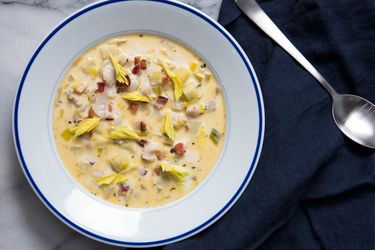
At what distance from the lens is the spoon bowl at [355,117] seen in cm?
230

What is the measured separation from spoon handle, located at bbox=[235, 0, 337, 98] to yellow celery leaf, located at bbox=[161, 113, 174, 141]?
0.66 metres

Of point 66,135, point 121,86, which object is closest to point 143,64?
point 121,86

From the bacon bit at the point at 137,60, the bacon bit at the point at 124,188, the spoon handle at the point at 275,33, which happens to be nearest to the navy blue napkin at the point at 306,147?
the spoon handle at the point at 275,33

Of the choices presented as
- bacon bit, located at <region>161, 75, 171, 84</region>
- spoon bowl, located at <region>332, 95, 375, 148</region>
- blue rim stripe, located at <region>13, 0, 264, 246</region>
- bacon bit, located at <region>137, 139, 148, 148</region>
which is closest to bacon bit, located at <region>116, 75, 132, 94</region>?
bacon bit, located at <region>161, 75, 171, 84</region>

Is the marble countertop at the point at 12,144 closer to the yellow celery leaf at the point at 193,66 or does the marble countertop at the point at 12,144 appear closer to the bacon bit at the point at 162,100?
the yellow celery leaf at the point at 193,66

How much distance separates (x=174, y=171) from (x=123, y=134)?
0.30m

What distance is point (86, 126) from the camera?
7.03 feet

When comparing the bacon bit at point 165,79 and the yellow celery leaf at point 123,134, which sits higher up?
the bacon bit at point 165,79

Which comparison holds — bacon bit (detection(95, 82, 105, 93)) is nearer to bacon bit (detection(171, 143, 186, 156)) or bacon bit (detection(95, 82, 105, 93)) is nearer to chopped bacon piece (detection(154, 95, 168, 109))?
chopped bacon piece (detection(154, 95, 168, 109))

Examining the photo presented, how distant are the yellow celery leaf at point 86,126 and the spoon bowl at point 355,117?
1.20 metres

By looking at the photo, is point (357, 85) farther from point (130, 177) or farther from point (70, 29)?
point (70, 29)

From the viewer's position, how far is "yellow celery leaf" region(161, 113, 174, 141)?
2.16 m

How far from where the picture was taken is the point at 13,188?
232 centimetres

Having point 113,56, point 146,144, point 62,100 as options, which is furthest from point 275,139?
point 62,100
